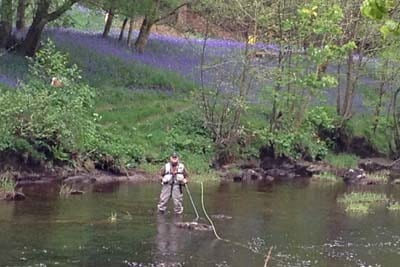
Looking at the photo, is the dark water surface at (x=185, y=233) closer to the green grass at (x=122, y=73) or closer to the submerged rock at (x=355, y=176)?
the submerged rock at (x=355, y=176)

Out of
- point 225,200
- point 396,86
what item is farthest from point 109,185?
point 396,86

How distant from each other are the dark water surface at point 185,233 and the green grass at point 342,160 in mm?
10088

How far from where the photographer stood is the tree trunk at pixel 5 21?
34.4 metres

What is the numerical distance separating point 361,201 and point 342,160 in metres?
A: 11.0

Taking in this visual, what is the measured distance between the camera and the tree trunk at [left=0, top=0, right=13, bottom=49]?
34.4m

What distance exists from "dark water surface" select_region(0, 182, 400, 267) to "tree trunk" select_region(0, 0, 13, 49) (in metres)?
10.2

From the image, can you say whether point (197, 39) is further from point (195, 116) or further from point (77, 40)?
point (195, 116)

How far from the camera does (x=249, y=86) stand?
37.0 m

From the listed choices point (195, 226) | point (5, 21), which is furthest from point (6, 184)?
point (5, 21)

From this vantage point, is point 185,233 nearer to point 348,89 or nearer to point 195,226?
point 195,226

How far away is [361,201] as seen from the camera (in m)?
28.1

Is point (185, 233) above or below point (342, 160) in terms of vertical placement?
below

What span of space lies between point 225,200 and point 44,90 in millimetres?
7703

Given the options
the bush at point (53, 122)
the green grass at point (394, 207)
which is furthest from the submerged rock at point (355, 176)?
the bush at point (53, 122)
